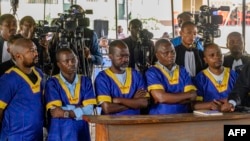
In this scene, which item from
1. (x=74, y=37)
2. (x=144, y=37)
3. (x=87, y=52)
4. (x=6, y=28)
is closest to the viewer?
(x=6, y=28)

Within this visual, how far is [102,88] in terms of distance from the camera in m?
3.16

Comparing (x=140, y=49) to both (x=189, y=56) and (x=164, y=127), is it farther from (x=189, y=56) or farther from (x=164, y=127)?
(x=164, y=127)

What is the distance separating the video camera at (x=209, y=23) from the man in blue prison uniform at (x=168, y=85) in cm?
115

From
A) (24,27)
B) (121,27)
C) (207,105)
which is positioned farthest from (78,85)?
(121,27)

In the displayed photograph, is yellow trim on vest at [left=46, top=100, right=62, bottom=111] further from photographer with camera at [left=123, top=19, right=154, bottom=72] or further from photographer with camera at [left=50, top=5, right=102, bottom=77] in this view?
photographer with camera at [left=123, top=19, right=154, bottom=72]

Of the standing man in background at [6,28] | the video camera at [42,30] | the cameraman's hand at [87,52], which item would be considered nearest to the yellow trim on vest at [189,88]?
the cameraman's hand at [87,52]

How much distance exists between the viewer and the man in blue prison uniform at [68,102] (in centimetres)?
299

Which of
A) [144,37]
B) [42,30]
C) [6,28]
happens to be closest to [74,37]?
[42,30]

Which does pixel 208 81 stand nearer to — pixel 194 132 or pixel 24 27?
pixel 194 132

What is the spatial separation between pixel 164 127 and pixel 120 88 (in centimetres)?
75

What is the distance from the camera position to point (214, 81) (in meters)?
3.34

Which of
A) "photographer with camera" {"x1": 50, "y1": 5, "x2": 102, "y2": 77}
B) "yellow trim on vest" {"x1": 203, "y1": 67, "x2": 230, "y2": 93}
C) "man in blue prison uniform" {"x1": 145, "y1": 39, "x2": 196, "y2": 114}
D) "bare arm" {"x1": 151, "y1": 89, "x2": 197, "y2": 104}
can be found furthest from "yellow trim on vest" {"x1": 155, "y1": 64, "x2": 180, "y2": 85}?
"photographer with camera" {"x1": 50, "y1": 5, "x2": 102, "y2": 77}

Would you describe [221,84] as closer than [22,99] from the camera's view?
No

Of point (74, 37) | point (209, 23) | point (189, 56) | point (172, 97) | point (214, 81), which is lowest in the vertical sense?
point (172, 97)
